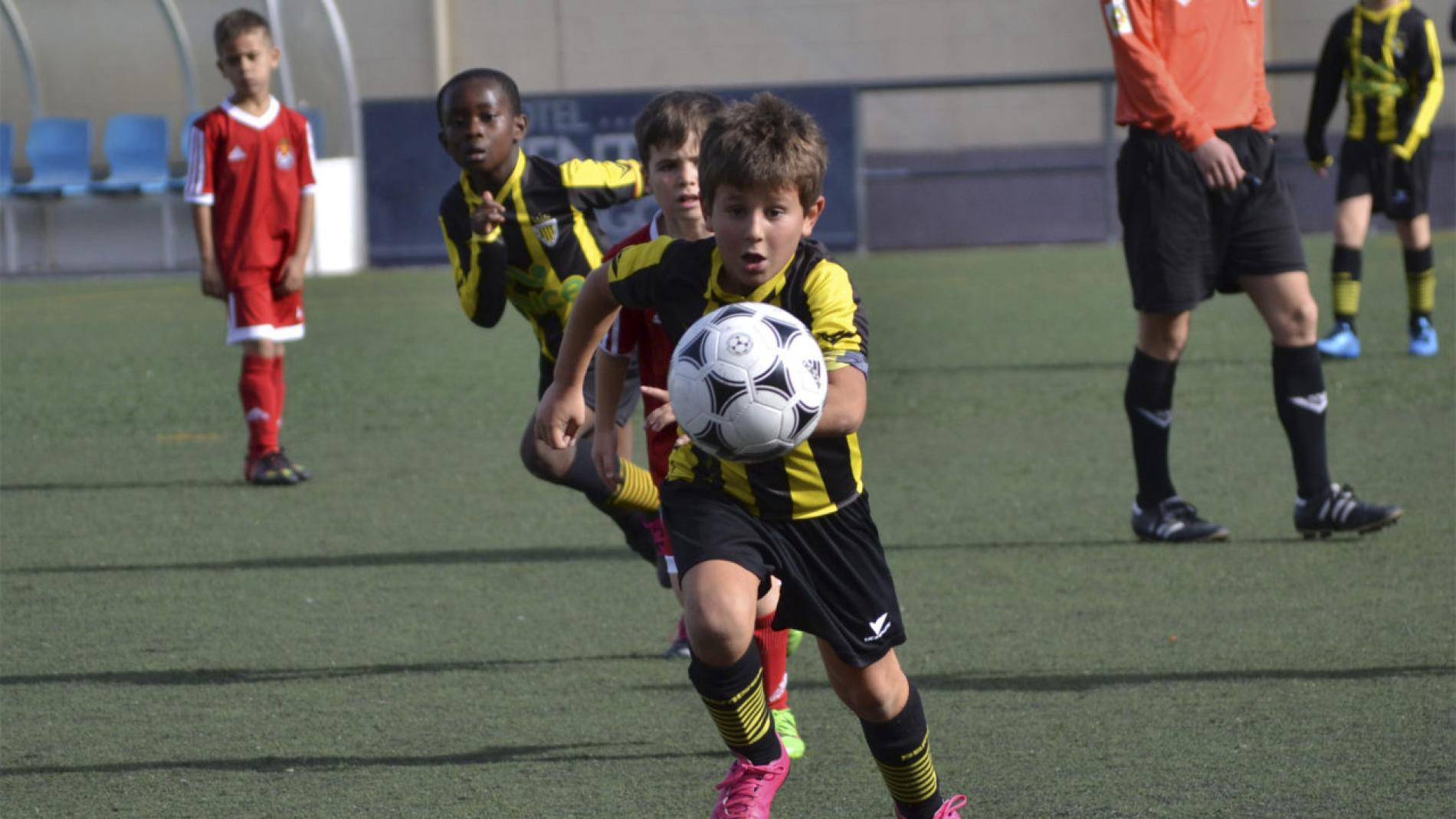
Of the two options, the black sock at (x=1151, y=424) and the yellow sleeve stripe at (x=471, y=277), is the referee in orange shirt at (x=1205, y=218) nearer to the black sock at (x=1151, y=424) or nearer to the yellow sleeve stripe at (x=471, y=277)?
the black sock at (x=1151, y=424)

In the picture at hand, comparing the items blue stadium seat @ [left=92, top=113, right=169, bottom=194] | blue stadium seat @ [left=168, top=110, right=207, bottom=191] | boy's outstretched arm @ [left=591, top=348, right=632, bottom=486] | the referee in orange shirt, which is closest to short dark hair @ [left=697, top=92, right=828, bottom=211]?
boy's outstretched arm @ [left=591, top=348, right=632, bottom=486]

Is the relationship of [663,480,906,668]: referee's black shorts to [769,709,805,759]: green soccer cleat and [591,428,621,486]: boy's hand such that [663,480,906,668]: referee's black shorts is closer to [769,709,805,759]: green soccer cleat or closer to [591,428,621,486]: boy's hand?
[591,428,621,486]: boy's hand

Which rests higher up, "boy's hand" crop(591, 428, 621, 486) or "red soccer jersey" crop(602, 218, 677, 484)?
"red soccer jersey" crop(602, 218, 677, 484)

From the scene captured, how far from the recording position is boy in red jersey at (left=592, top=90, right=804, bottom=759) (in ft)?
11.9

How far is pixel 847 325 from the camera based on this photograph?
3223 millimetres

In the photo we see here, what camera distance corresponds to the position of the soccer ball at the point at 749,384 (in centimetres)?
303

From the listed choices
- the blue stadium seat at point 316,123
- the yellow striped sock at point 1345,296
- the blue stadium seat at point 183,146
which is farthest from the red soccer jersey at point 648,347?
the blue stadium seat at point 183,146

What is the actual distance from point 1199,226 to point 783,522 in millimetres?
2930

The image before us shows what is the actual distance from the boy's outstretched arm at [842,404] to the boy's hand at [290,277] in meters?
5.20

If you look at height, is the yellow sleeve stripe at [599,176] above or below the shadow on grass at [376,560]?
above

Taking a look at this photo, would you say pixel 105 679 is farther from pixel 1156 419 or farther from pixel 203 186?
pixel 203 186

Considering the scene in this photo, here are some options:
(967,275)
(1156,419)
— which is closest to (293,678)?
(1156,419)

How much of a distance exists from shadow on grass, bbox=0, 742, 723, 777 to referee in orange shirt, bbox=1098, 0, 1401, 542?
8.34 feet

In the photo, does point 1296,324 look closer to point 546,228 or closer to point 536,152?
point 546,228
